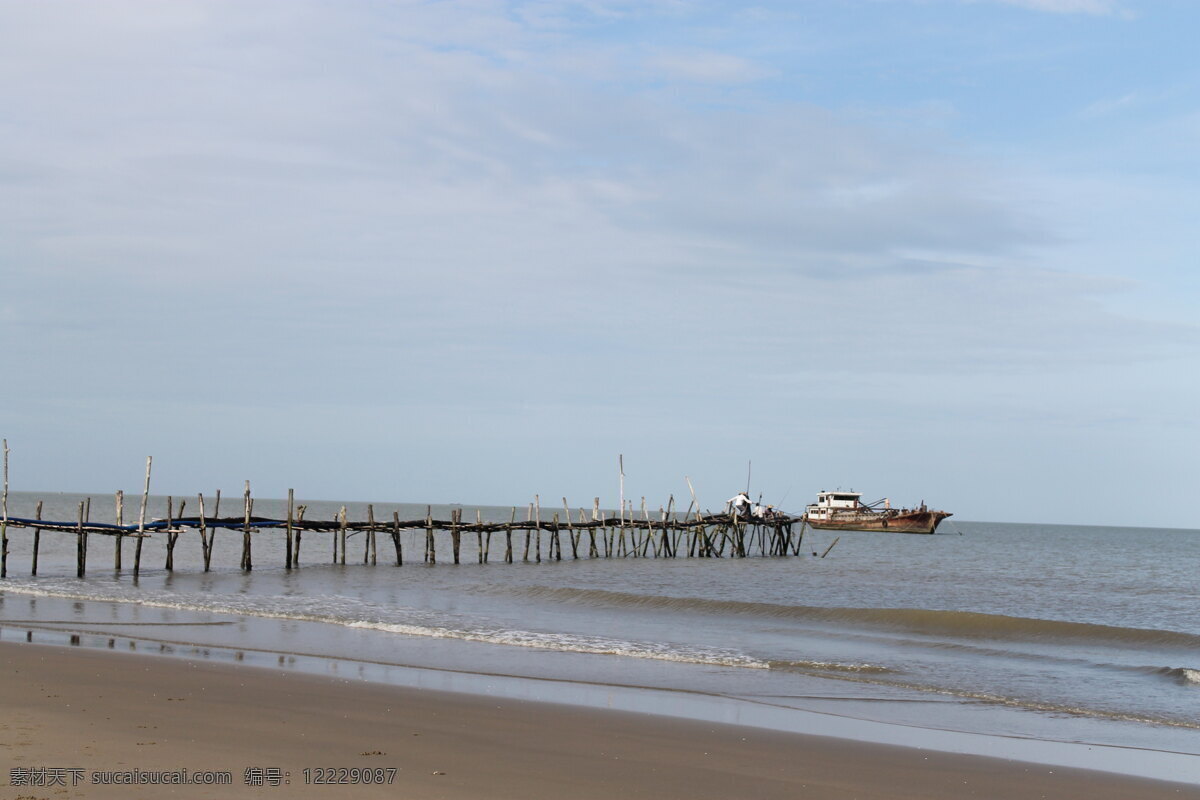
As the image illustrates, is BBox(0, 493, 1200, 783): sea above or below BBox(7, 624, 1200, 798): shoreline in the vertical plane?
below

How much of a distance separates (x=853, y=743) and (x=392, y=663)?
695 centimetres

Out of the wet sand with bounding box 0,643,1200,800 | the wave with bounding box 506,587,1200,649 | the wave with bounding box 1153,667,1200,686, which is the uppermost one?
the wet sand with bounding box 0,643,1200,800

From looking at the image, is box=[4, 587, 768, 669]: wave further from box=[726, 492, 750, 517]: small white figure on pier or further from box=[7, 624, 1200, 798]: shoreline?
box=[726, 492, 750, 517]: small white figure on pier

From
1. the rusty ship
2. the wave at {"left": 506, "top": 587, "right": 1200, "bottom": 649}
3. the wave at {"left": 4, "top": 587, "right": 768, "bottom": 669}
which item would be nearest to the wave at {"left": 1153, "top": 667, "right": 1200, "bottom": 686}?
the wave at {"left": 506, "top": 587, "right": 1200, "bottom": 649}

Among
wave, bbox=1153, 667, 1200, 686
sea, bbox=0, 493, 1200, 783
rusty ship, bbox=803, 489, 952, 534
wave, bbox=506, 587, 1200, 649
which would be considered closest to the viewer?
sea, bbox=0, 493, 1200, 783

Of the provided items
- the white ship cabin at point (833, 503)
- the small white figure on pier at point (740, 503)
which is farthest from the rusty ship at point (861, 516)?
the small white figure on pier at point (740, 503)

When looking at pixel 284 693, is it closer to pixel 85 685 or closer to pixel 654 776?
pixel 85 685

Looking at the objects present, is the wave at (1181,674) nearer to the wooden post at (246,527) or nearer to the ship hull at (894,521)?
the wooden post at (246,527)

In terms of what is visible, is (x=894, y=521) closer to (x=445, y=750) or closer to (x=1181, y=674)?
(x=1181, y=674)

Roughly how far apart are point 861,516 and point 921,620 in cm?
6464

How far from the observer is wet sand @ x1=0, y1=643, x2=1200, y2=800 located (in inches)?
296

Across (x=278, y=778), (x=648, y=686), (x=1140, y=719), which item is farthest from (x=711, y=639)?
(x=278, y=778)

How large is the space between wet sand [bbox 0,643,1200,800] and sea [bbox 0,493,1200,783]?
1089mm

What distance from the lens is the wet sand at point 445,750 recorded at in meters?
7.51
